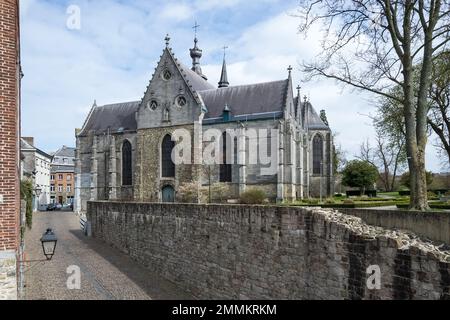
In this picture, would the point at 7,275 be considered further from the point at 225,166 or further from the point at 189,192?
the point at 225,166

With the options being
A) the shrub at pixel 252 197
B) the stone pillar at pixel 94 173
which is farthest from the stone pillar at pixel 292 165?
the stone pillar at pixel 94 173

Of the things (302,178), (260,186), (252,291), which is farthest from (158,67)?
(252,291)

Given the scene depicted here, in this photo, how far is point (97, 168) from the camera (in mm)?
41250

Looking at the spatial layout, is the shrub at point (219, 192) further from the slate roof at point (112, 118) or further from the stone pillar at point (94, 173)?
the stone pillar at point (94, 173)

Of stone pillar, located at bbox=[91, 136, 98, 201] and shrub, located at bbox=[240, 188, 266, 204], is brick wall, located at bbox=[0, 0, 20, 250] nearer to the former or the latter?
shrub, located at bbox=[240, 188, 266, 204]

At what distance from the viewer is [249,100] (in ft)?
113

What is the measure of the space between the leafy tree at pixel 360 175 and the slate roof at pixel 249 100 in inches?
544

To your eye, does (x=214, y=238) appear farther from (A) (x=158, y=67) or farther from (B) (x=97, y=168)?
(B) (x=97, y=168)

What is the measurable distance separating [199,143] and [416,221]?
25.9 m

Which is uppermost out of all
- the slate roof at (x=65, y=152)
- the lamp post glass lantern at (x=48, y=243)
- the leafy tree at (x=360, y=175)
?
the slate roof at (x=65, y=152)

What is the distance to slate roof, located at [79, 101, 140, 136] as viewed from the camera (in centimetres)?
4031

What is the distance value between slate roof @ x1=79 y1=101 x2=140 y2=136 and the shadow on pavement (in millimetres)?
18999

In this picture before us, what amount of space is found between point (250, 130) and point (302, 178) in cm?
727

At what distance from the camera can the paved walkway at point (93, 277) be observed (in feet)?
44.9
